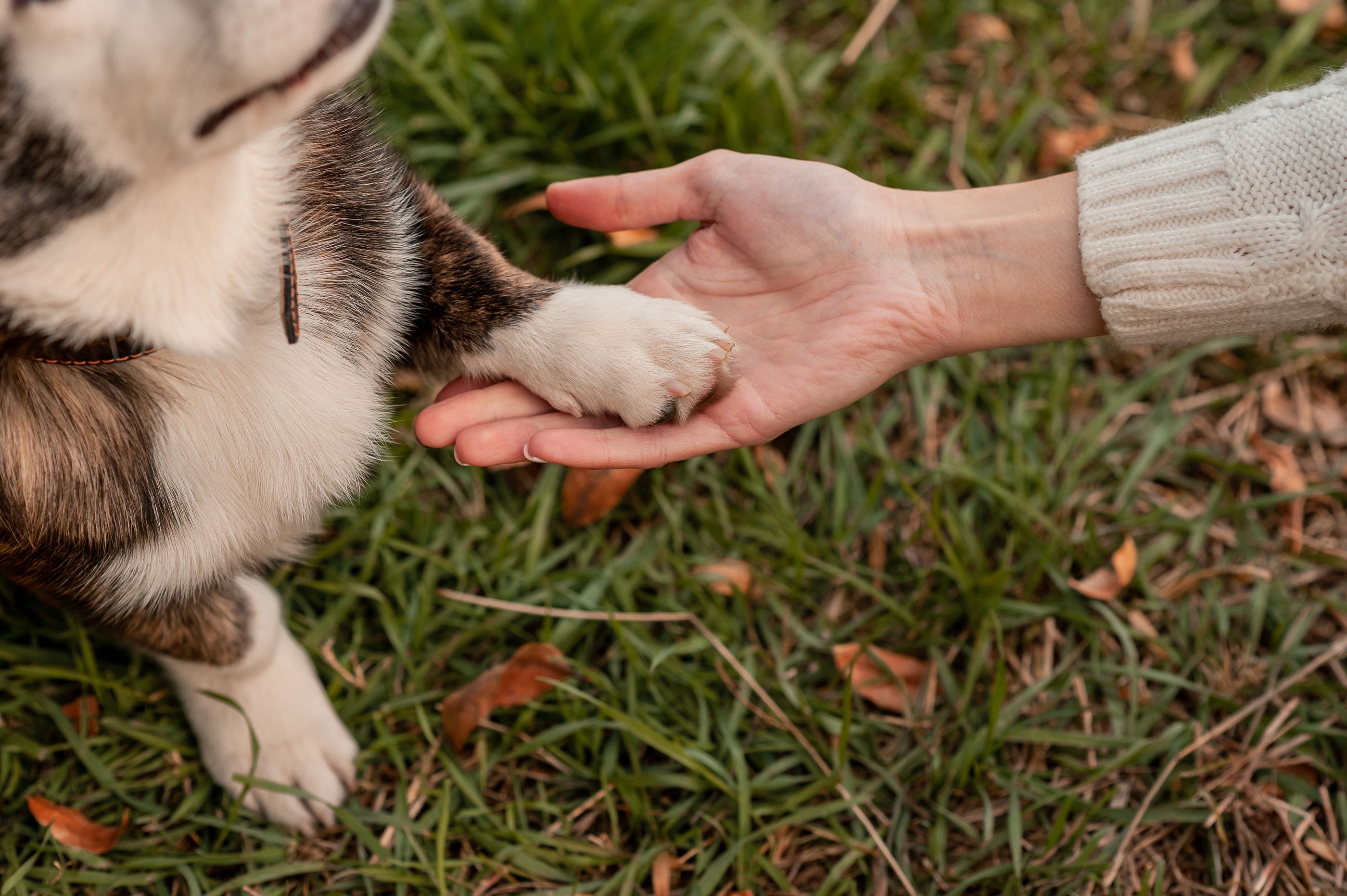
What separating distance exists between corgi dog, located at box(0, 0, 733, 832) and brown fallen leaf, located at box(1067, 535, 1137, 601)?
47.5 inches

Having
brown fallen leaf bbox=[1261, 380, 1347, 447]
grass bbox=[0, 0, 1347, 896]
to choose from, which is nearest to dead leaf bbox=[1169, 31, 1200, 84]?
grass bbox=[0, 0, 1347, 896]

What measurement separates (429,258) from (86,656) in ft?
4.28

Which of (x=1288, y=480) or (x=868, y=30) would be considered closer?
(x=1288, y=480)

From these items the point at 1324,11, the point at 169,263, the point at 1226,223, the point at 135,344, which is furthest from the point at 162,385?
the point at 1324,11

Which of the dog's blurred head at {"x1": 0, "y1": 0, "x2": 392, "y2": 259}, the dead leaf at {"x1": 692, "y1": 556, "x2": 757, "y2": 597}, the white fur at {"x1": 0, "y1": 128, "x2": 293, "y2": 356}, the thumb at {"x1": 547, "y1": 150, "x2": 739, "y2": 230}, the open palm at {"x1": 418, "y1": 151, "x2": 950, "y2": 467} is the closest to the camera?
the dog's blurred head at {"x1": 0, "y1": 0, "x2": 392, "y2": 259}

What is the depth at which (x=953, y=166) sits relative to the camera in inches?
130

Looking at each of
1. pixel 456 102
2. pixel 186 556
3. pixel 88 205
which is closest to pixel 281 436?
pixel 186 556

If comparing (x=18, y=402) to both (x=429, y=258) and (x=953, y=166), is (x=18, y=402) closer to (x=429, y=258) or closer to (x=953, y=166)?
(x=429, y=258)

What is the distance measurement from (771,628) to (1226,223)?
1413 mm

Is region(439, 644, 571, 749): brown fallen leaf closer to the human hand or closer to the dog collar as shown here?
the human hand

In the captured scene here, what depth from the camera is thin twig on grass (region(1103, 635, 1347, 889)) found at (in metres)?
2.27

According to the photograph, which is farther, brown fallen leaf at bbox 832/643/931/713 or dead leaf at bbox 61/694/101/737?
brown fallen leaf at bbox 832/643/931/713

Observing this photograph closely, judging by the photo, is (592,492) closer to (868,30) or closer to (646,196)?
(646,196)

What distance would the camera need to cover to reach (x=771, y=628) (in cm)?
264
